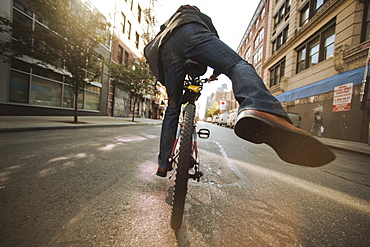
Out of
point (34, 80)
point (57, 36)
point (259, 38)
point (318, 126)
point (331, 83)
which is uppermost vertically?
point (259, 38)

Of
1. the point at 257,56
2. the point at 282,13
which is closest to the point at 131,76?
the point at 282,13

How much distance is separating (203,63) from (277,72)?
21.8 metres

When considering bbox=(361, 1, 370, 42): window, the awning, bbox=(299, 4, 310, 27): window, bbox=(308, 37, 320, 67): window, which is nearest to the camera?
the awning

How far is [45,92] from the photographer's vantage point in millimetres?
11438

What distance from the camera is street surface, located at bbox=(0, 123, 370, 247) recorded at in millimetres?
1103

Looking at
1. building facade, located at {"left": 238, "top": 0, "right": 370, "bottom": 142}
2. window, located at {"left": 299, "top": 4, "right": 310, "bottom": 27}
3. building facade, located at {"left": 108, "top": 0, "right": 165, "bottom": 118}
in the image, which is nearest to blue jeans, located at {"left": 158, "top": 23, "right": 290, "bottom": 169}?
building facade, located at {"left": 238, "top": 0, "right": 370, "bottom": 142}

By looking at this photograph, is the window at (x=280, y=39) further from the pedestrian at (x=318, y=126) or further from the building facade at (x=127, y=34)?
the building facade at (x=127, y=34)

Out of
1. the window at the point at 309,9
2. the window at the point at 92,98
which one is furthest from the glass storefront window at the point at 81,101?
the window at the point at 309,9

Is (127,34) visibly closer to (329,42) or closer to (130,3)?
(130,3)

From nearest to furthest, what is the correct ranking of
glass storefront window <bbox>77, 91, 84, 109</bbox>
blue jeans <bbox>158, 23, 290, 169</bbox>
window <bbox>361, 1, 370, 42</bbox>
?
1. blue jeans <bbox>158, 23, 290, 169</bbox>
2. window <bbox>361, 1, 370, 42</bbox>
3. glass storefront window <bbox>77, 91, 84, 109</bbox>

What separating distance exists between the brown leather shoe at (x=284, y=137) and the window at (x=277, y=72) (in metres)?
20.5

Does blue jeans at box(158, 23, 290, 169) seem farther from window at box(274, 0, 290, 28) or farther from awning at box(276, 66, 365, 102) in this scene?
window at box(274, 0, 290, 28)

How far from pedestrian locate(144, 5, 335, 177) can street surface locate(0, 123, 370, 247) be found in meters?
0.47

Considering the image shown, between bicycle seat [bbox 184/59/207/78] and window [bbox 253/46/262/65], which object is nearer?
bicycle seat [bbox 184/59/207/78]
